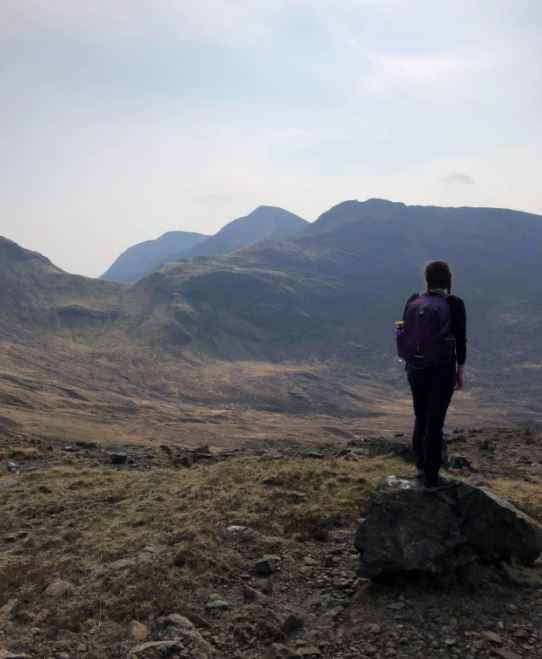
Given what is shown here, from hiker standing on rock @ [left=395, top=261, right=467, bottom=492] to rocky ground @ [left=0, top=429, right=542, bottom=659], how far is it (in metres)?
2.35

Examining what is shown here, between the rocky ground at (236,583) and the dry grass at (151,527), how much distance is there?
0.13 ft

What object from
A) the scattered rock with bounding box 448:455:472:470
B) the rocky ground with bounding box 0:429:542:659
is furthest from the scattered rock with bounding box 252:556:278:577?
the scattered rock with bounding box 448:455:472:470

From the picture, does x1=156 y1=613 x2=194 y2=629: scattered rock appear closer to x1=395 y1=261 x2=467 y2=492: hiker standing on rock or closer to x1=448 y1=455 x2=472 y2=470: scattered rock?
x1=395 y1=261 x2=467 y2=492: hiker standing on rock

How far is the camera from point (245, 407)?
459 feet

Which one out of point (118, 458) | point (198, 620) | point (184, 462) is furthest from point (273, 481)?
point (118, 458)

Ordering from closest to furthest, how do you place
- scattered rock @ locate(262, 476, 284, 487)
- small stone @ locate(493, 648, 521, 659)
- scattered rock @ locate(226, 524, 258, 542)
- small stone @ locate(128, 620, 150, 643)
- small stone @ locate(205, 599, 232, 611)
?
small stone @ locate(493, 648, 521, 659) → small stone @ locate(128, 620, 150, 643) → small stone @ locate(205, 599, 232, 611) → scattered rock @ locate(226, 524, 258, 542) → scattered rock @ locate(262, 476, 284, 487)

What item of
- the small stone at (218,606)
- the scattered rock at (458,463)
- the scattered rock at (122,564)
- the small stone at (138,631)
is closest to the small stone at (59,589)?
the scattered rock at (122,564)

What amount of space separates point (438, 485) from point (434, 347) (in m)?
2.49

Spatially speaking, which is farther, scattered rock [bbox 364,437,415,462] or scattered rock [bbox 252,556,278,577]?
scattered rock [bbox 364,437,415,462]

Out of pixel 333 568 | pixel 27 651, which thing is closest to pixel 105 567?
pixel 27 651

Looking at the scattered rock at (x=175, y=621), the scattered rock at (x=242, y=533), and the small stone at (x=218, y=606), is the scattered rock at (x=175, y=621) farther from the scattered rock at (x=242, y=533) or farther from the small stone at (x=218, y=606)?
the scattered rock at (x=242, y=533)

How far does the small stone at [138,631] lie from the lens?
7820mm

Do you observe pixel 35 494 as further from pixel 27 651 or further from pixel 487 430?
pixel 487 430

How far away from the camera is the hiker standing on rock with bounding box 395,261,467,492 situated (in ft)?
27.8
